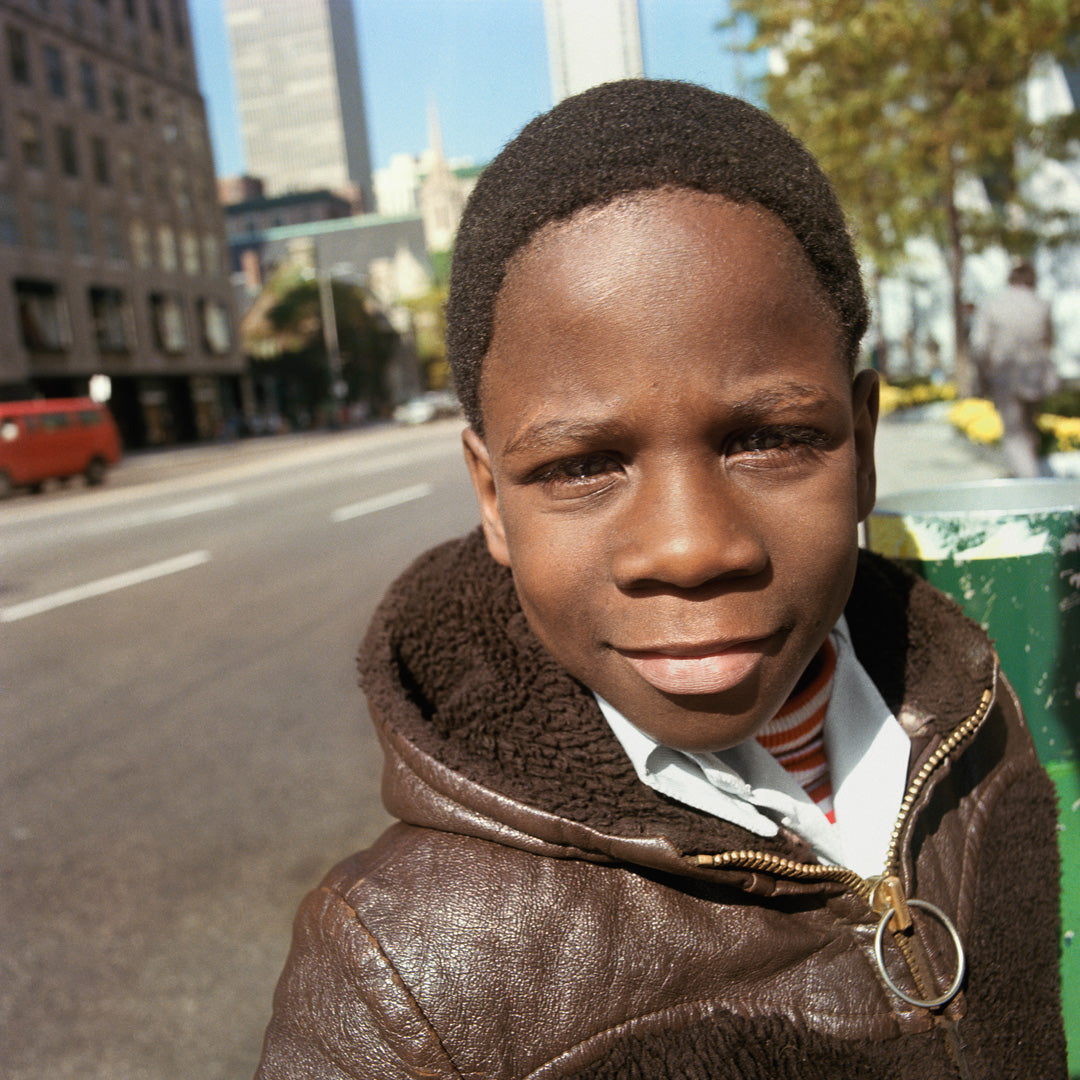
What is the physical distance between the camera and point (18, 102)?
34344mm

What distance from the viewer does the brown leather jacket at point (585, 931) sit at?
1.01 meters

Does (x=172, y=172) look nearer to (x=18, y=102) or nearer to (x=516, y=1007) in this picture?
(x=18, y=102)

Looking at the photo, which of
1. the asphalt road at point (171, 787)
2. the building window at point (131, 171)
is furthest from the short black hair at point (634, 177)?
the building window at point (131, 171)

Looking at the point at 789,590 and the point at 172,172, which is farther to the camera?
the point at 172,172

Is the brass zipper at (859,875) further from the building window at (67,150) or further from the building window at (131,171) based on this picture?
the building window at (131,171)

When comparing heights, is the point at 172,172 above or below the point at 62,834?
above

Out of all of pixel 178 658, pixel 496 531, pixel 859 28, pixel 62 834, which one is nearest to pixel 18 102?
pixel 859 28

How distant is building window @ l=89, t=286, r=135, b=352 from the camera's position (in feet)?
123

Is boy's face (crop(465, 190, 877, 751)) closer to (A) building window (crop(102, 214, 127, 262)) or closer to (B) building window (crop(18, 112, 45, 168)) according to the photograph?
(B) building window (crop(18, 112, 45, 168))

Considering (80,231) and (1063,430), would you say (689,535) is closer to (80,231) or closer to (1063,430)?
(1063,430)

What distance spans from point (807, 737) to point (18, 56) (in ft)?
137

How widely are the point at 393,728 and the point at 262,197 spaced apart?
93.9 meters

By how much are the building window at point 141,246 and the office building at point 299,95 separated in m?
68.6

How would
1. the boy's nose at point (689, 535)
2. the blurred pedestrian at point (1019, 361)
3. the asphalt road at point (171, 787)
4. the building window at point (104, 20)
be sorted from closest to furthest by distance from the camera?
the boy's nose at point (689, 535)
the asphalt road at point (171, 787)
the blurred pedestrian at point (1019, 361)
the building window at point (104, 20)
